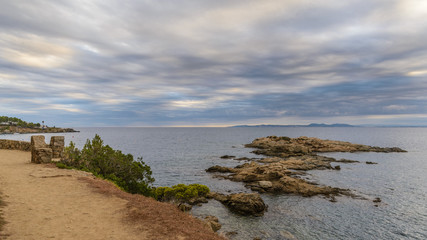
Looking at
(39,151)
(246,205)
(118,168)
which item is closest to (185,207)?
(246,205)

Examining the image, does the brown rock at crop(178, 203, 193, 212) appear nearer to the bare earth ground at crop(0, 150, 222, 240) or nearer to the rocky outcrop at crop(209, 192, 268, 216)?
the rocky outcrop at crop(209, 192, 268, 216)

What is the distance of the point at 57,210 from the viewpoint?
13805mm

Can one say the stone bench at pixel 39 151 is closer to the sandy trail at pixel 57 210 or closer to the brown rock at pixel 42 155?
the brown rock at pixel 42 155

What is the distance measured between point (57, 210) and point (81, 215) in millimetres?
1725

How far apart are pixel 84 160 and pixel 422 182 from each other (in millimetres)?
63433

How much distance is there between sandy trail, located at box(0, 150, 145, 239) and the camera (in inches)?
437

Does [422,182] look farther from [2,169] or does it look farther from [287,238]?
[2,169]

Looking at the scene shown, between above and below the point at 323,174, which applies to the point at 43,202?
above

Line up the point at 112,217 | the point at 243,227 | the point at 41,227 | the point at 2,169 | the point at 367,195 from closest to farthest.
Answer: the point at 41,227 < the point at 112,217 < the point at 2,169 < the point at 243,227 < the point at 367,195

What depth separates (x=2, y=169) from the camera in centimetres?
2266

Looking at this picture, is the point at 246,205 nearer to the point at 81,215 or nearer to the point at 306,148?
the point at 81,215

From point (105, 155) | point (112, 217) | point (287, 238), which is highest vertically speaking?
point (105, 155)

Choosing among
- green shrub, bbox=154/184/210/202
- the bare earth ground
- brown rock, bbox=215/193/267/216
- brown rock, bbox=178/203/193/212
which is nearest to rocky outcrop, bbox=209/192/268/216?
brown rock, bbox=215/193/267/216

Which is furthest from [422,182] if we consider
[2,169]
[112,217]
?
[2,169]
